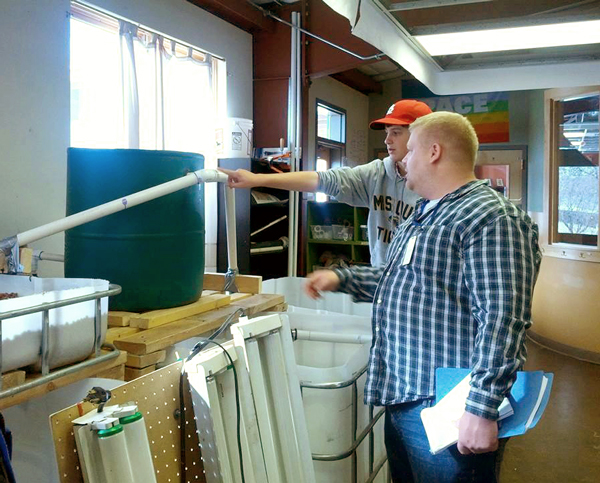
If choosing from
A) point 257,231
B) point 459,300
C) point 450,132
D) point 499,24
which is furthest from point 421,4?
point 257,231

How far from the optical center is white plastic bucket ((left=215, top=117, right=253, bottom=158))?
402 cm

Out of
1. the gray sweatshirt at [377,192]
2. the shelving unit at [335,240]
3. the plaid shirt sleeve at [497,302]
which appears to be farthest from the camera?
the shelving unit at [335,240]

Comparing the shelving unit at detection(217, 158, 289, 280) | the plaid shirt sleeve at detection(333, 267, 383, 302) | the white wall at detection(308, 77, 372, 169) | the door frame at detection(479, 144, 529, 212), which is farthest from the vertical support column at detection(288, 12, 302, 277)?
the door frame at detection(479, 144, 529, 212)

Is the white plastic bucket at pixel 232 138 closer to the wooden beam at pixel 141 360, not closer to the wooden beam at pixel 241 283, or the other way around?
the wooden beam at pixel 241 283

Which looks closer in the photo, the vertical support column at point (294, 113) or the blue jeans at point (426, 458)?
the blue jeans at point (426, 458)

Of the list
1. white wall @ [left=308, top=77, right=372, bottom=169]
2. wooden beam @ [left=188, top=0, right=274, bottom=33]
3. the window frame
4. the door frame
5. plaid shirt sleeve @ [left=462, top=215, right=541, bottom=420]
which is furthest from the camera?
the door frame

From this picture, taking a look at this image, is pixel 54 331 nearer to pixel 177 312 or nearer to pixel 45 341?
pixel 45 341

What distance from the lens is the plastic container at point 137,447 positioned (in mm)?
932

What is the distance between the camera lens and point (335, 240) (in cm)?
523

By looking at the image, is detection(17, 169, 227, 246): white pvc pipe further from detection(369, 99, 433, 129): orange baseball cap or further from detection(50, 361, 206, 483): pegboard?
detection(369, 99, 433, 129): orange baseball cap

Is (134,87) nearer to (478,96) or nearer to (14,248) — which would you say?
(14,248)

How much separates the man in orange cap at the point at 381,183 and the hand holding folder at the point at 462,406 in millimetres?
1001

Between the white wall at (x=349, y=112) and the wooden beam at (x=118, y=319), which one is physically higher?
the white wall at (x=349, y=112)

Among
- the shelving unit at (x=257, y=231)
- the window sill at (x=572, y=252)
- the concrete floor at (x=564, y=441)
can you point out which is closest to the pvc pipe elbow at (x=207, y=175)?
the concrete floor at (x=564, y=441)
